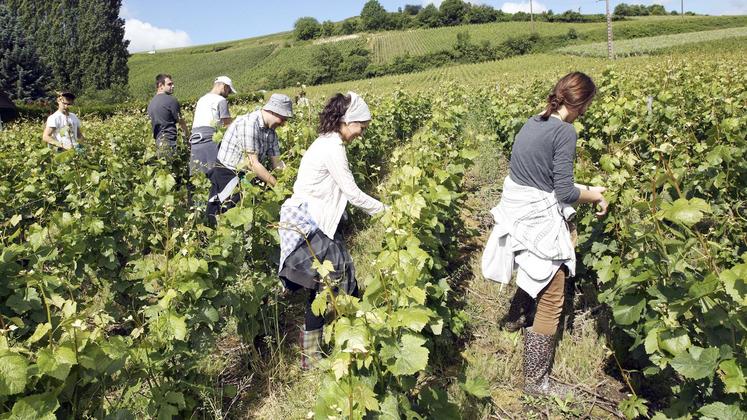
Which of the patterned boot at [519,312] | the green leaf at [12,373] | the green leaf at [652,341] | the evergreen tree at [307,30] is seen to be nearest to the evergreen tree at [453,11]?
the evergreen tree at [307,30]

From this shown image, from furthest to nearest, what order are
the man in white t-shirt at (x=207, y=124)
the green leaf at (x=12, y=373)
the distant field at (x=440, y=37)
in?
1. the distant field at (x=440, y=37)
2. the man in white t-shirt at (x=207, y=124)
3. the green leaf at (x=12, y=373)

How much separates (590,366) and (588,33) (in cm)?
5978

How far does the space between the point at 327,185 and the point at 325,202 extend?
0.10 m

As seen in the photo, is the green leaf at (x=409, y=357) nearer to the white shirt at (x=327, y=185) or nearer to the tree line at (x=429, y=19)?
the white shirt at (x=327, y=185)

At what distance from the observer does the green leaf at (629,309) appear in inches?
94.8

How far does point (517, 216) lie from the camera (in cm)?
284

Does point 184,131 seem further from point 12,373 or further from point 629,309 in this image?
point 629,309

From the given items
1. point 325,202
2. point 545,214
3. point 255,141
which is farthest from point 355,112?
point 255,141

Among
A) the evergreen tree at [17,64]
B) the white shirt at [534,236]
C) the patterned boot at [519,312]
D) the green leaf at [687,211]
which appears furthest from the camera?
the evergreen tree at [17,64]

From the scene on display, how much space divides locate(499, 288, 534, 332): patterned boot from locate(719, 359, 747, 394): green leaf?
176 cm

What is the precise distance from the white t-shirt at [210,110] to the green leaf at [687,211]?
420 cm

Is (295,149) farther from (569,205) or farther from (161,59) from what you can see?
(161,59)

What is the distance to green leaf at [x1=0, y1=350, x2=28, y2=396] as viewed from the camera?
1.43 m

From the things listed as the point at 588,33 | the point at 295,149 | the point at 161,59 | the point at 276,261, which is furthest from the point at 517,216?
the point at 161,59
